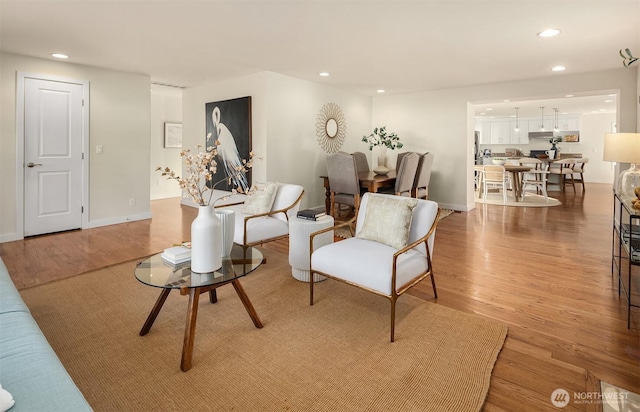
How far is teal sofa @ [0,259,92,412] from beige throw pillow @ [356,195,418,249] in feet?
6.15

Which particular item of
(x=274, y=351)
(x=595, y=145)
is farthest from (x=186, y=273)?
(x=595, y=145)

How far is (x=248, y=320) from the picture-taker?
7.61ft

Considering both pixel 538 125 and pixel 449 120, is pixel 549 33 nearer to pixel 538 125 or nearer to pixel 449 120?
pixel 449 120

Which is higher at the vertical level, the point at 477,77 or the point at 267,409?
the point at 477,77

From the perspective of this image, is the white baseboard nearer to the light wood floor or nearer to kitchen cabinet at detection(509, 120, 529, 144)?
the light wood floor

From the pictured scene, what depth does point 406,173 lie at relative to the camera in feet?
17.1

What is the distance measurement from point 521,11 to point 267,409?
344 centimetres

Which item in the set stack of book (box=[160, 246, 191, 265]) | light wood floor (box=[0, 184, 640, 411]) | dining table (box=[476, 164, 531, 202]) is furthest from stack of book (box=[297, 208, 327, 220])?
dining table (box=[476, 164, 531, 202])

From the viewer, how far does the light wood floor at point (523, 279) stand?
1789 mm

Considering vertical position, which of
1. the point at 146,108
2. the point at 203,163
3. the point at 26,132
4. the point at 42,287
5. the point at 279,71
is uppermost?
the point at 279,71

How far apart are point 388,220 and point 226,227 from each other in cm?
110

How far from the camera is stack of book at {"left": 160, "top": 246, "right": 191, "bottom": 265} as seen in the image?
2.15 meters

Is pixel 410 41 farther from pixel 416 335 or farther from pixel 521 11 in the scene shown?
pixel 416 335

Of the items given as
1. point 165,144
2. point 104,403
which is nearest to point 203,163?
point 104,403
